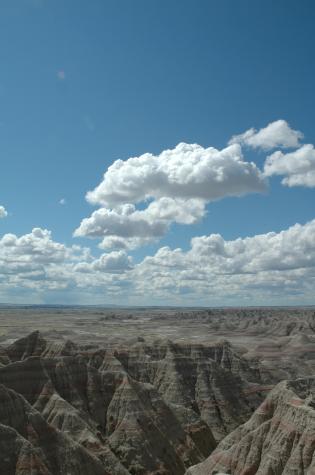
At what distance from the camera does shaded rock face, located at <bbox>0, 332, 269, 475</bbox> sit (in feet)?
153

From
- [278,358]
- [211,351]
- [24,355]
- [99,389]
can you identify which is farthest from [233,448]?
[278,358]

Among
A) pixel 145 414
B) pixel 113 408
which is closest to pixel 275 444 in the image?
pixel 145 414

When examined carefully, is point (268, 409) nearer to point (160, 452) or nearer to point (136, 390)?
point (160, 452)

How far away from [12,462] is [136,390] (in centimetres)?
2654

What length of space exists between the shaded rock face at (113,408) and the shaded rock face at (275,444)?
38.1 ft

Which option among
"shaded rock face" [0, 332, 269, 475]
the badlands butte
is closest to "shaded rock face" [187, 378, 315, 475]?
the badlands butte

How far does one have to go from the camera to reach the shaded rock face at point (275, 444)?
132 ft

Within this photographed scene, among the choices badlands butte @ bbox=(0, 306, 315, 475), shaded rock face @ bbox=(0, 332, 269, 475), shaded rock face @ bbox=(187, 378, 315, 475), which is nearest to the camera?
shaded rock face @ bbox=(187, 378, 315, 475)

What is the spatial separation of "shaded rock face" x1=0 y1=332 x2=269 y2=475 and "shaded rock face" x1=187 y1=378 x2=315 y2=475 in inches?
457

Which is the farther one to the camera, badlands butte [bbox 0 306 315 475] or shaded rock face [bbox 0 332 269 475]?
shaded rock face [bbox 0 332 269 475]

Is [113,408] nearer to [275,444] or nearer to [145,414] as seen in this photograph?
[145,414]

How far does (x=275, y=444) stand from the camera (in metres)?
42.3

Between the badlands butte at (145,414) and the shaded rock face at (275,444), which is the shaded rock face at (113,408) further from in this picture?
the shaded rock face at (275,444)

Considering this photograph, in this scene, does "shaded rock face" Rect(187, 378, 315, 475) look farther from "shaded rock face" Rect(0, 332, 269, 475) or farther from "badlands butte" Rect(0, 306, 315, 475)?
"shaded rock face" Rect(0, 332, 269, 475)
